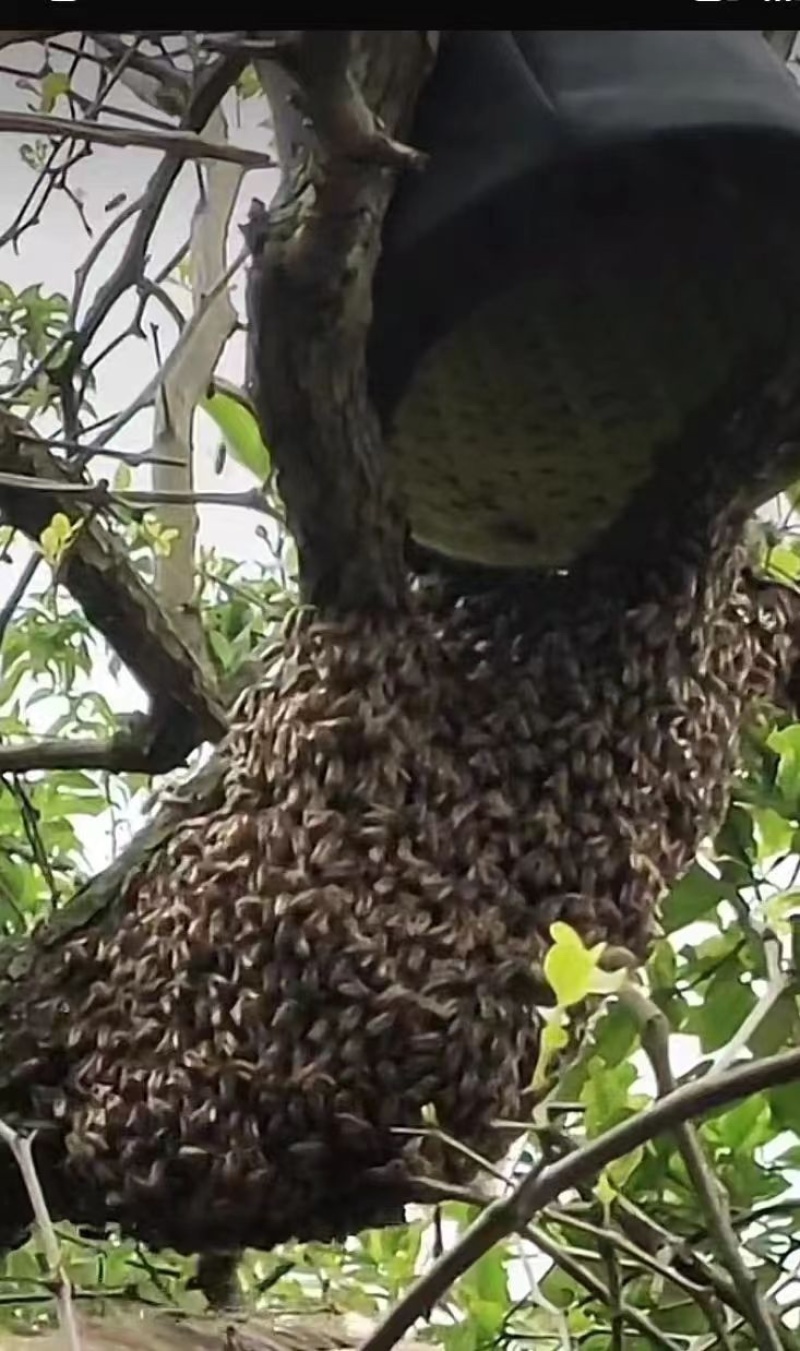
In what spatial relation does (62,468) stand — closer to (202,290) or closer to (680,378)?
(202,290)

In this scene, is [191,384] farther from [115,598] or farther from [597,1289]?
[597,1289]

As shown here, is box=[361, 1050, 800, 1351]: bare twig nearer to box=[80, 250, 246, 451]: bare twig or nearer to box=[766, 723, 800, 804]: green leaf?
box=[766, 723, 800, 804]: green leaf

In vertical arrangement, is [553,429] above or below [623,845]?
above

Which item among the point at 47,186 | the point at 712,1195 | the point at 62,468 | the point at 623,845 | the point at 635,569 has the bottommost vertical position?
the point at 712,1195

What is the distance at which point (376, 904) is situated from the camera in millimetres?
670

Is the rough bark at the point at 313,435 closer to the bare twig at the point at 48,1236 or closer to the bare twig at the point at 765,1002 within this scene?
the bare twig at the point at 48,1236

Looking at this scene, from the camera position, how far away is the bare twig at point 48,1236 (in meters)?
0.65

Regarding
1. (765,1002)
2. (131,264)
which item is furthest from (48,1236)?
(131,264)

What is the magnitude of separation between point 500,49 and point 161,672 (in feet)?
0.91

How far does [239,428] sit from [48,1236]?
0.31 metres

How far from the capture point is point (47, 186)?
2.51ft

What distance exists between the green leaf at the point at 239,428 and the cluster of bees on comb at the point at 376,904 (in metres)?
→ 0.07

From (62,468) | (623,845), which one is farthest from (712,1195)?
(62,468)

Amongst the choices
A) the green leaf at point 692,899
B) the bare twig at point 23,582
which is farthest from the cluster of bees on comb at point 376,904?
the bare twig at point 23,582
